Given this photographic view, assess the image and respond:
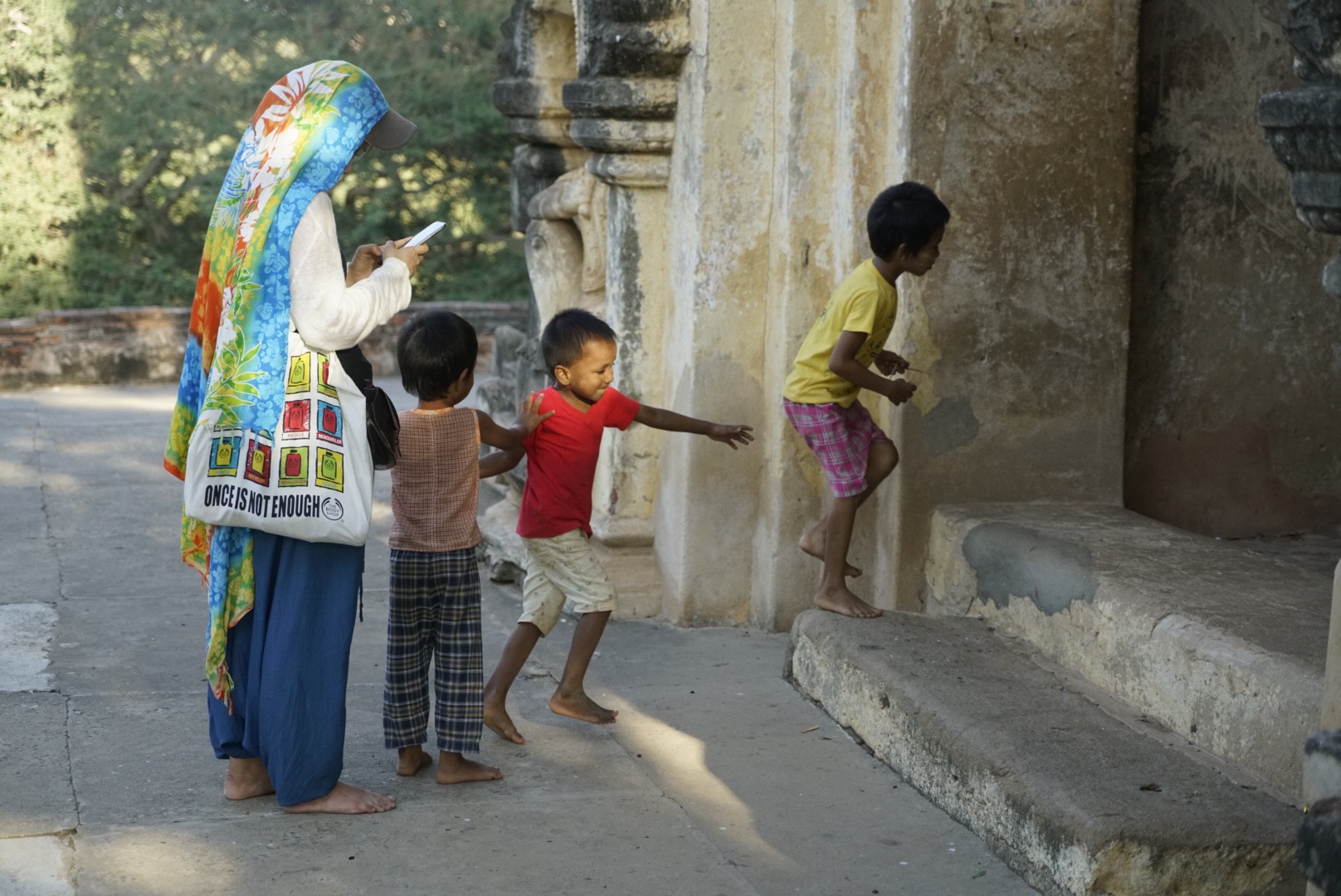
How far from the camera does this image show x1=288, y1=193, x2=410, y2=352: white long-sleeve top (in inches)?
130

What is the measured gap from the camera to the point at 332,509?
3344mm

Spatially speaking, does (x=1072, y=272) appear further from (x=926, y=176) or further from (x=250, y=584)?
(x=250, y=584)

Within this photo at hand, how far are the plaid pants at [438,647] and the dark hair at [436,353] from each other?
0.39 meters

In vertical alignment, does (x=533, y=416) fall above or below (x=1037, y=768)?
above

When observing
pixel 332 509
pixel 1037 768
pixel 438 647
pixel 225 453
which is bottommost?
pixel 1037 768

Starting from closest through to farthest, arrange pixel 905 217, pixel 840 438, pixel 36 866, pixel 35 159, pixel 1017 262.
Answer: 1. pixel 36 866
2. pixel 905 217
3. pixel 840 438
4. pixel 1017 262
5. pixel 35 159

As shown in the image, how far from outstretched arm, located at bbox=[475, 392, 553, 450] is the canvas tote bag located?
1.68ft

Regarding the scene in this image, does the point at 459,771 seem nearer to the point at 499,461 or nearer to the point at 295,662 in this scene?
the point at 295,662

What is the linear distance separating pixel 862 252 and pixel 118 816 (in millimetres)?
2639

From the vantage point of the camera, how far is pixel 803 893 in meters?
3.23

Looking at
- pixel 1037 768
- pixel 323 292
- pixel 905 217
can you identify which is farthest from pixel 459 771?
pixel 905 217

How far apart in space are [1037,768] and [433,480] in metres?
1.51

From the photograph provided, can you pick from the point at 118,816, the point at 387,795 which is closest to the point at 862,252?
the point at 387,795

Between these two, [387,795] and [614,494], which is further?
[614,494]
